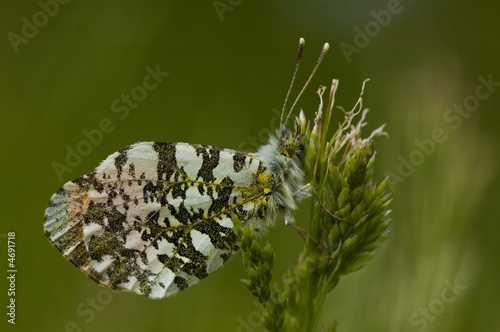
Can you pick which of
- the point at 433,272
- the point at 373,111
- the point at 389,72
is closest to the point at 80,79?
the point at 373,111

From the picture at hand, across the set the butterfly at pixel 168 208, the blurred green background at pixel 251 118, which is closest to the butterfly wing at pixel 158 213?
the butterfly at pixel 168 208

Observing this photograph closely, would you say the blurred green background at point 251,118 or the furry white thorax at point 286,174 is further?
the furry white thorax at point 286,174

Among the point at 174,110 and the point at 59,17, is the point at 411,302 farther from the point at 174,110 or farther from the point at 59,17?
the point at 59,17

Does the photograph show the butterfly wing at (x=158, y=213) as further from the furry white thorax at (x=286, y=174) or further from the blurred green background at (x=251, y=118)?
the blurred green background at (x=251, y=118)

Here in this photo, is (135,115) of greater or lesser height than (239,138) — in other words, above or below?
above

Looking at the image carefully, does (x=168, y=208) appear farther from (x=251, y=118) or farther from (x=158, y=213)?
(x=251, y=118)
